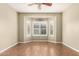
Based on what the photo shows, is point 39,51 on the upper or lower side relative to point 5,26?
lower

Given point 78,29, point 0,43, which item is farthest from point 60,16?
point 0,43

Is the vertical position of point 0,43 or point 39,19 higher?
point 39,19

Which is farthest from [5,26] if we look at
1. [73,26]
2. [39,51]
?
[73,26]

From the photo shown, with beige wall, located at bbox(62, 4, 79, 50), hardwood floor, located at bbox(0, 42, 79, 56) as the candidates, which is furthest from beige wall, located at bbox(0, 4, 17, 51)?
beige wall, located at bbox(62, 4, 79, 50)

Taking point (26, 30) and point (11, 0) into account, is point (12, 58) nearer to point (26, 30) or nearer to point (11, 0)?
point (11, 0)

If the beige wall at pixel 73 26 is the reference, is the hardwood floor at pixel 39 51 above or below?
below

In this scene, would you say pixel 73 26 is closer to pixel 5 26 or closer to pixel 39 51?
pixel 39 51

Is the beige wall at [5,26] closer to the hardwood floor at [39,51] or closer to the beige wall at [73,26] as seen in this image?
the hardwood floor at [39,51]

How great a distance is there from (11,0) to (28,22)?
20.1 feet

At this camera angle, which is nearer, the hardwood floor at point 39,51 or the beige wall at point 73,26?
the hardwood floor at point 39,51

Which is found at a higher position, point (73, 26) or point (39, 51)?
point (73, 26)

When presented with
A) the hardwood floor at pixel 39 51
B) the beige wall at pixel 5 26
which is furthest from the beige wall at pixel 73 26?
the beige wall at pixel 5 26

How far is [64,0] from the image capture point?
4.66 feet

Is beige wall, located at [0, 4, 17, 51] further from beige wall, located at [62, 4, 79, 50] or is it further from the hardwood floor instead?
beige wall, located at [62, 4, 79, 50]
